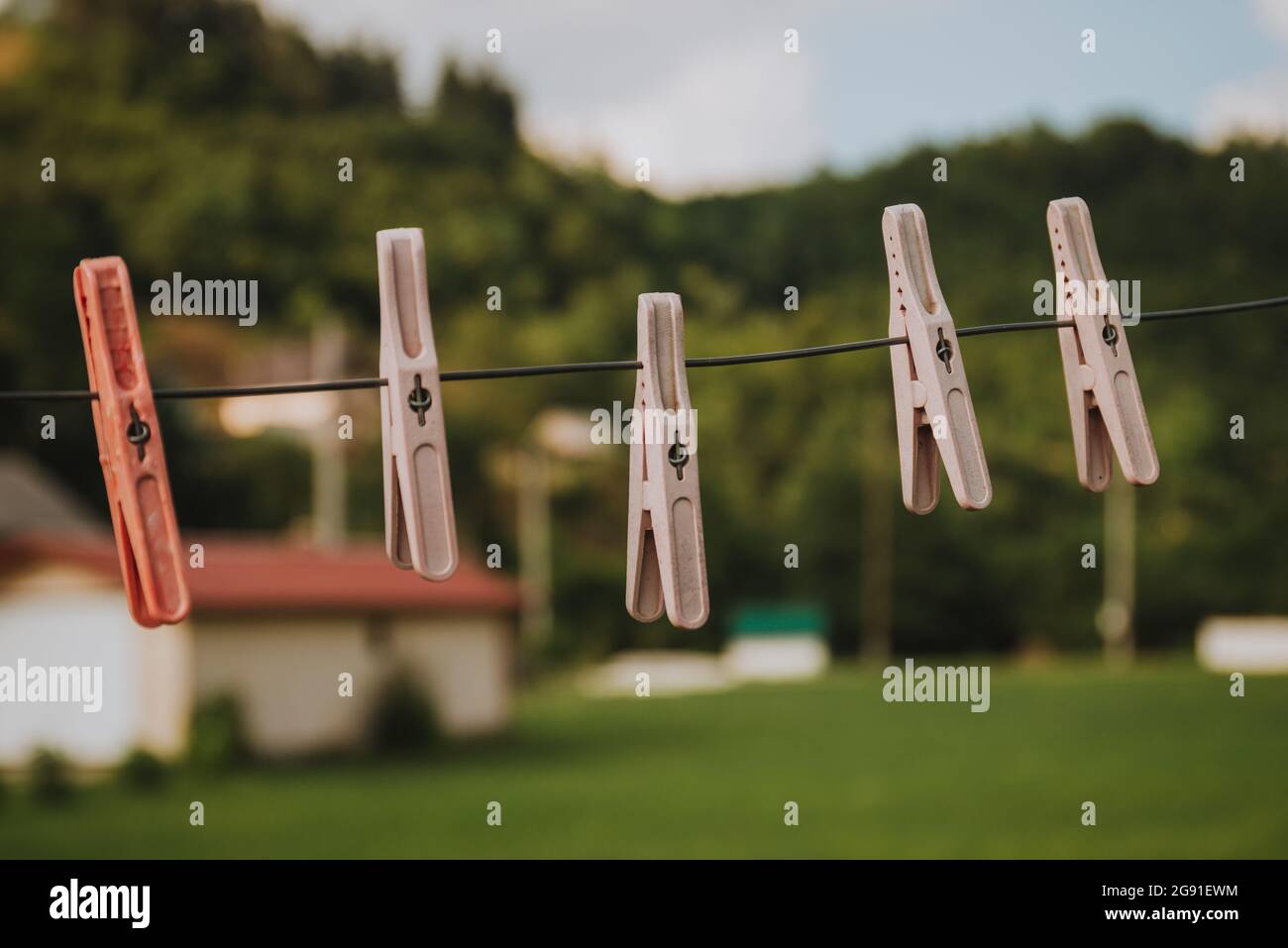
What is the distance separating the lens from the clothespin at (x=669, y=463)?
3.86 meters

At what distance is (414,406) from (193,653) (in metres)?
20.5

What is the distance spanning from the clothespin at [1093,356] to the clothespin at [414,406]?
1.64m

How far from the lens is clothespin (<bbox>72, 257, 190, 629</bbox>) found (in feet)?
11.8

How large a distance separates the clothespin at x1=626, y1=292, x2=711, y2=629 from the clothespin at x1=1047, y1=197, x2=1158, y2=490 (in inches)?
41.1

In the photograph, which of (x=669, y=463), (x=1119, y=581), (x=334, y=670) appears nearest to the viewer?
(x=669, y=463)

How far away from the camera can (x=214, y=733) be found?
76.2 ft

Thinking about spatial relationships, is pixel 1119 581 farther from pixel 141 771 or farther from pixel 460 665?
pixel 141 771

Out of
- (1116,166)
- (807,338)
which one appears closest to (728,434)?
(807,338)

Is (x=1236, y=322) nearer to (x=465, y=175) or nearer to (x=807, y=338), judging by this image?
(x=807, y=338)

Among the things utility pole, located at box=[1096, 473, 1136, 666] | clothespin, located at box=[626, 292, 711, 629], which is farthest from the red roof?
utility pole, located at box=[1096, 473, 1136, 666]

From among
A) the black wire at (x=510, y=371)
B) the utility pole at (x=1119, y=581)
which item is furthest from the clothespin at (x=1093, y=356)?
the utility pole at (x=1119, y=581)

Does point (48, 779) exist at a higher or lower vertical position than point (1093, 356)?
lower

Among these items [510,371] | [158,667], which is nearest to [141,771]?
[158,667]

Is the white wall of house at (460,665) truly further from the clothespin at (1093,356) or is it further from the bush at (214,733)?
the clothespin at (1093,356)
